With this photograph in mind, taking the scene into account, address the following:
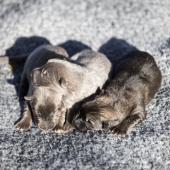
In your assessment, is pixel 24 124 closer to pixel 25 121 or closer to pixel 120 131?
pixel 25 121

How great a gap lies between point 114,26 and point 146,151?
430 centimetres

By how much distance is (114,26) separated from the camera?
12250mm

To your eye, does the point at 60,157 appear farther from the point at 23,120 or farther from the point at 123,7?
the point at 123,7

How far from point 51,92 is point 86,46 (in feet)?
9.07

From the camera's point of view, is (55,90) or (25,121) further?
(25,121)

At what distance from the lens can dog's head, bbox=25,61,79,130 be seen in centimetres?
912

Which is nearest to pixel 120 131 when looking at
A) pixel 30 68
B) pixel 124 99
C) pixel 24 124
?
pixel 124 99

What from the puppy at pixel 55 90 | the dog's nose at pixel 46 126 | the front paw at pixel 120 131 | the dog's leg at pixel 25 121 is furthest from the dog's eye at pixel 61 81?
the front paw at pixel 120 131

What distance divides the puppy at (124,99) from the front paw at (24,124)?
874 millimetres

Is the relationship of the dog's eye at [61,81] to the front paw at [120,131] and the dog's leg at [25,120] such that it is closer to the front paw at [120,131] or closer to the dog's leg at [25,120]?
the dog's leg at [25,120]

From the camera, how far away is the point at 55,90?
9242mm

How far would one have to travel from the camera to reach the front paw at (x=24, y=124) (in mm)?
9336

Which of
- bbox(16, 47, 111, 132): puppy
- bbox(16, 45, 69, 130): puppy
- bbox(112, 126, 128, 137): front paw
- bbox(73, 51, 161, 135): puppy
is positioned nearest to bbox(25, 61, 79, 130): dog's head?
bbox(16, 47, 111, 132): puppy

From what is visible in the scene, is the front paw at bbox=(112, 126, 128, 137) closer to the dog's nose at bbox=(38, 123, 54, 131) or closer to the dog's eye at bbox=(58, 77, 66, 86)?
the dog's nose at bbox=(38, 123, 54, 131)
